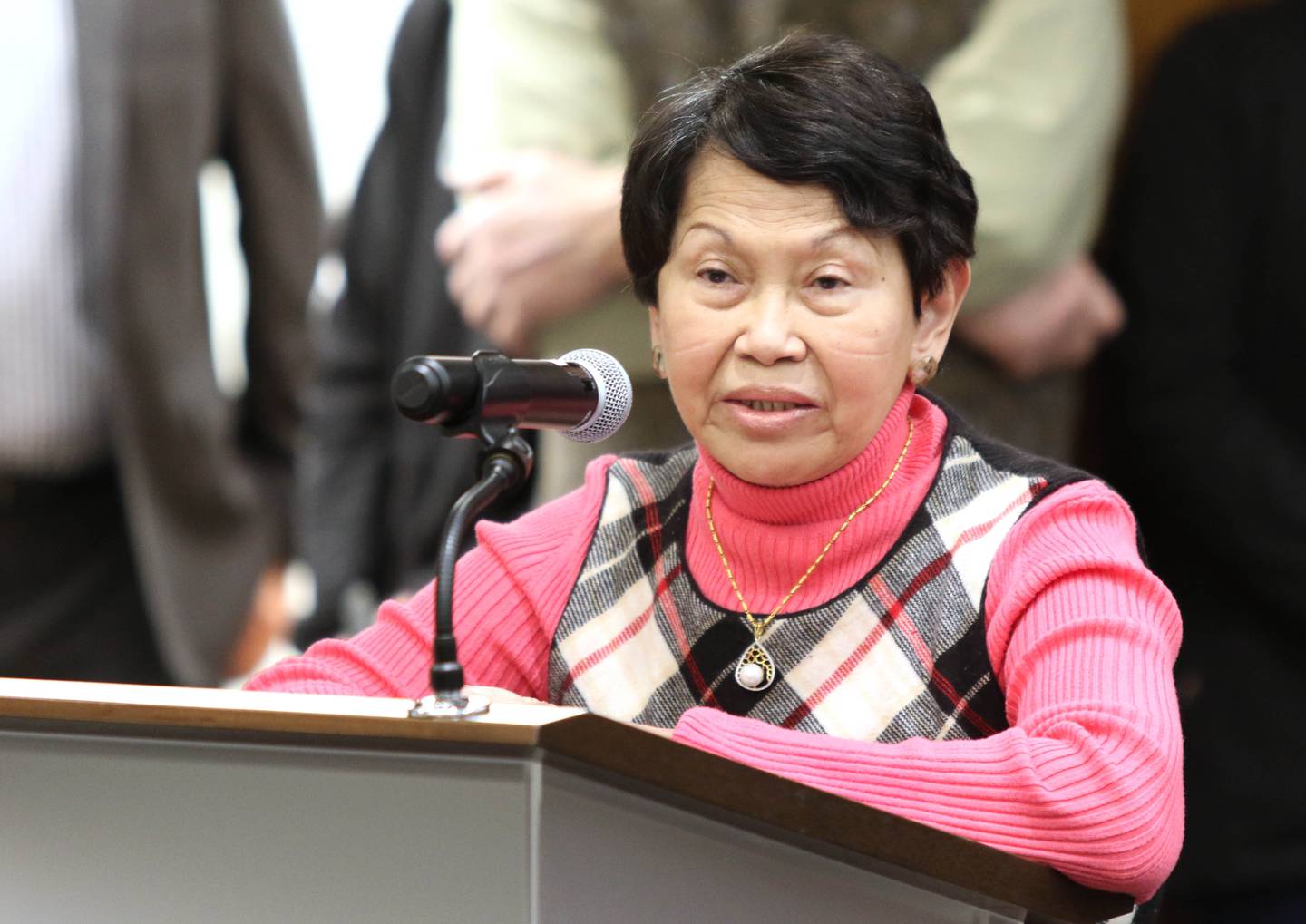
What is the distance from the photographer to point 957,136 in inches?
89.0

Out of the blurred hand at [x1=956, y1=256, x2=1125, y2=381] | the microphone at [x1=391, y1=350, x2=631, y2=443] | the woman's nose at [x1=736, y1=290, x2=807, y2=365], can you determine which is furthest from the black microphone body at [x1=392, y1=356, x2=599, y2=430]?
the blurred hand at [x1=956, y1=256, x2=1125, y2=381]

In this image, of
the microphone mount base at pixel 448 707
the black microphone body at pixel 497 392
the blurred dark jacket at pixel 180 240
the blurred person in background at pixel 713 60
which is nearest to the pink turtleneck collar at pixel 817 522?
the black microphone body at pixel 497 392

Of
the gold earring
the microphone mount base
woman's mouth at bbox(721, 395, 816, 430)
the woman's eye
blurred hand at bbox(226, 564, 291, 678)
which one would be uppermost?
the woman's eye

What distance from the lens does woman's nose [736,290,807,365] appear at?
4.92 feet

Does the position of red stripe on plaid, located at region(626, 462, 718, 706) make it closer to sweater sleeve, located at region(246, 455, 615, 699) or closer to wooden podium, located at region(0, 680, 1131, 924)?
sweater sleeve, located at region(246, 455, 615, 699)

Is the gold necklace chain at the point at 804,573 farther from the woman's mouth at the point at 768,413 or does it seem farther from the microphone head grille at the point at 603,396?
the microphone head grille at the point at 603,396

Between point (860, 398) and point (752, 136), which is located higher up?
point (752, 136)

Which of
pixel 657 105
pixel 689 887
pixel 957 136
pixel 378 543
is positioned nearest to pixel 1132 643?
pixel 689 887

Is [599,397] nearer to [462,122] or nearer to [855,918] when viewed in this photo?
[855,918]

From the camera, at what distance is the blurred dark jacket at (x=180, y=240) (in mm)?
2783

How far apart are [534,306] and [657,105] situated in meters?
0.77

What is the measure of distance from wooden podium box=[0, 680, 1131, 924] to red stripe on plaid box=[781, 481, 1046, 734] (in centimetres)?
30

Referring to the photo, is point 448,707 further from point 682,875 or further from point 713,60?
point 713,60

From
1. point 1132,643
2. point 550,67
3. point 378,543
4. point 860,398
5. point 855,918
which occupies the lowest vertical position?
point 378,543
